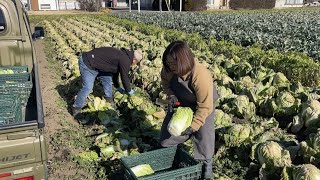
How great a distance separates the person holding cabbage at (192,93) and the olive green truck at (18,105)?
60.2 inches

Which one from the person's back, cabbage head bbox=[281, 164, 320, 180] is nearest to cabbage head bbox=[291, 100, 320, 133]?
cabbage head bbox=[281, 164, 320, 180]

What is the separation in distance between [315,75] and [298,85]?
1085 mm

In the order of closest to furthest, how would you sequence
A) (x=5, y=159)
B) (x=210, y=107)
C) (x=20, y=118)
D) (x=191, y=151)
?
(x=5, y=159) → (x=210, y=107) → (x=20, y=118) → (x=191, y=151)

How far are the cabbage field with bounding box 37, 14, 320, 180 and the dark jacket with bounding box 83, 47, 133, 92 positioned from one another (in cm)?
63

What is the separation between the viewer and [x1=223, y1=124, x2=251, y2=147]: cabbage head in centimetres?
501

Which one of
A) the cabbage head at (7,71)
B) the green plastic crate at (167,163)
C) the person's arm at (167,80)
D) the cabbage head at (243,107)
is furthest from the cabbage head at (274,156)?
the cabbage head at (7,71)

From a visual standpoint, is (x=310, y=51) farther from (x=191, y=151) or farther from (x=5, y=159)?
(x=5, y=159)

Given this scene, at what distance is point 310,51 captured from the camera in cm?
962

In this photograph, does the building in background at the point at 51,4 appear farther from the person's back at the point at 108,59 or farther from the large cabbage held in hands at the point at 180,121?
the large cabbage held in hands at the point at 180,121

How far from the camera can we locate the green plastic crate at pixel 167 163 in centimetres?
370

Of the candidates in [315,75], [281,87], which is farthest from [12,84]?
[315,75]

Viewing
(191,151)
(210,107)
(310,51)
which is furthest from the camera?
(310,51)

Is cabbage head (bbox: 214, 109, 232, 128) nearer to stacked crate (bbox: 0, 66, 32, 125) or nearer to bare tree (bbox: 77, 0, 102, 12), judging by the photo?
stacked crate (bbox: 0, 66, 32, 125)

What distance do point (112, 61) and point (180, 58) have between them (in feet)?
9.69
